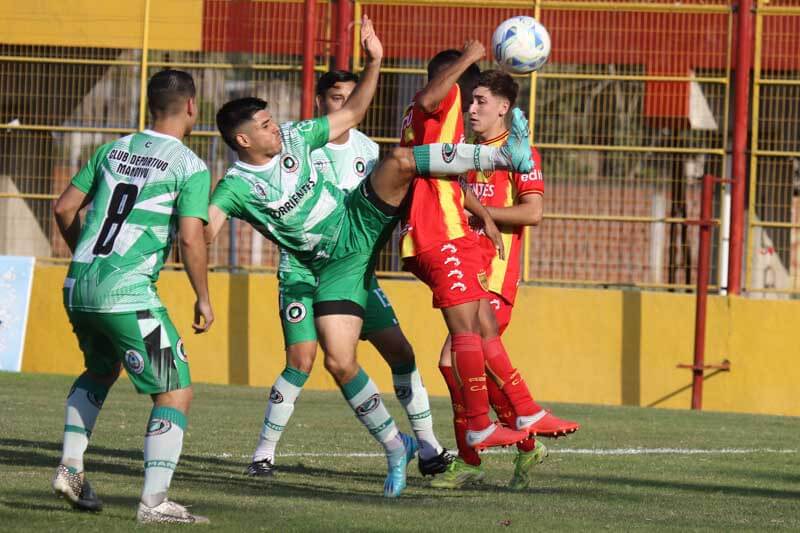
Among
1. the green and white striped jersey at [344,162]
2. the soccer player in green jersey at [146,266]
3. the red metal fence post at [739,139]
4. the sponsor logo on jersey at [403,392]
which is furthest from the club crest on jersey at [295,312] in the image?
the red metal fence post at [739,139]

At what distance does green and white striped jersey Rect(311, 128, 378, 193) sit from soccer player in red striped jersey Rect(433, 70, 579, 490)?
0.77 meters

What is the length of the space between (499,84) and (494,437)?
2080 millimetres

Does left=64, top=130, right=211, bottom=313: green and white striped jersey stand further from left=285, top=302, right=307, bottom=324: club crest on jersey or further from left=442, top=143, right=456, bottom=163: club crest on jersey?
left=285, top=302, right=307, bottom=324: club crest on jersey

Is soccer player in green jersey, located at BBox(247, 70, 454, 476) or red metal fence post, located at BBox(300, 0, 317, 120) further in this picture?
red metal fence post, located at BBox(300, 0, 317, 120)

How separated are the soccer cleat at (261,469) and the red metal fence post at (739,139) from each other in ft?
27.0

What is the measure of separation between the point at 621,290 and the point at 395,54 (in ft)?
11.6

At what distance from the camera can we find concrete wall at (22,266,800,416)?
47.8ft

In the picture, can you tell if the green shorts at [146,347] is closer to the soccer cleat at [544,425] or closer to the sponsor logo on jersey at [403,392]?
the soccer cleat at [544,425]

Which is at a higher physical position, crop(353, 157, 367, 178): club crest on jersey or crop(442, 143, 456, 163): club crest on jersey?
crop(353, 157, 367, 178): club crest on jersey

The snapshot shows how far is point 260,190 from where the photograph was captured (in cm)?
703

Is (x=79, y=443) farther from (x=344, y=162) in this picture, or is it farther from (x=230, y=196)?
(x=344, y=162)

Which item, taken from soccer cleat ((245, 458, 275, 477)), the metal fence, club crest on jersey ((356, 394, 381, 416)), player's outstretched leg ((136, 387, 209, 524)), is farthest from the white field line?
the metal fence

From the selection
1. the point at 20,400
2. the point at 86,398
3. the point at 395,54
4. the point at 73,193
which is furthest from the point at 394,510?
the point at 395,54

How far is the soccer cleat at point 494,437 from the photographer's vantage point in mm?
6773
